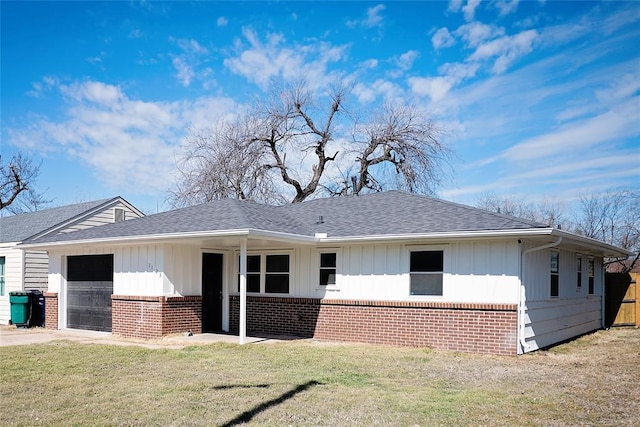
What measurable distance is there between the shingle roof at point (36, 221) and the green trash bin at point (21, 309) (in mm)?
1961

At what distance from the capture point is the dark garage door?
15.3 m

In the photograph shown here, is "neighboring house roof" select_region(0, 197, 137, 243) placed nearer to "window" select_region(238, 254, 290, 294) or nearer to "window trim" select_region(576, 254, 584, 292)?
"window" select_region(238, 254, 290, 294)

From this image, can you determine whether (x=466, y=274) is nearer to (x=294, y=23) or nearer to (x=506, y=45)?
(x=506, y=45)

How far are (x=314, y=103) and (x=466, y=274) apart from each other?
21.0 meters

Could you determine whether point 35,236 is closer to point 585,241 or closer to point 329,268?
point 329,268

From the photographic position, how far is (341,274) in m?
13.6

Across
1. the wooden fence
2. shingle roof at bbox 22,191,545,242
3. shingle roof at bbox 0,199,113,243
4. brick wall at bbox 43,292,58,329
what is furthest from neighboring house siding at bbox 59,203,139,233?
the wooden fence

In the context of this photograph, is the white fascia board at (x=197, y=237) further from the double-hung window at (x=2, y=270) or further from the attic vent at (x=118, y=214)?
the attic vent at (x=118, y=214)

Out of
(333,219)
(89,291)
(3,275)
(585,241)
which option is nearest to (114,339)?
(89,291)

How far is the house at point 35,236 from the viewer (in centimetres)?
1806

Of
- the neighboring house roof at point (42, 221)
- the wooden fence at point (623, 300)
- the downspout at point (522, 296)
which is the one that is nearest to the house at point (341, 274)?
the downspout at point (522, 296)

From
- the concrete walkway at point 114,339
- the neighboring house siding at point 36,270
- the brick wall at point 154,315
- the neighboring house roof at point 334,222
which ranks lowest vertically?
the concrete walkway at point 114,339

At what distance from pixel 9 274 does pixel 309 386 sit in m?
14.6

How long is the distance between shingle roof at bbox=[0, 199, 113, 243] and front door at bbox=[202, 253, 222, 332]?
6963mm
